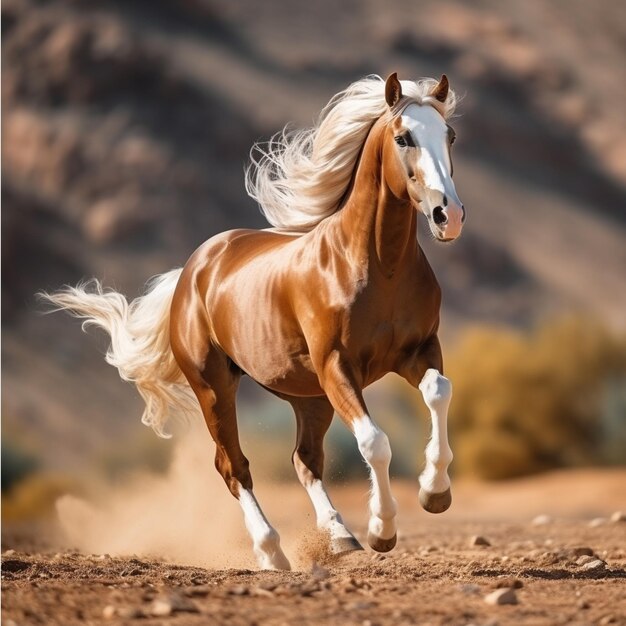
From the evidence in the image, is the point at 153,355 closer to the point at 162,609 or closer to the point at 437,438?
the point at 437,438

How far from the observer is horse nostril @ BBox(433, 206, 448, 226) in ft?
17.0

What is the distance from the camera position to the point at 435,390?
553 cm

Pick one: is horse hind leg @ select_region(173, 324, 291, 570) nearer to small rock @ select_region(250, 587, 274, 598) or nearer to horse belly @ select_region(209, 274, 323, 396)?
horse belly @ select_region(209, 274, 323, 396)

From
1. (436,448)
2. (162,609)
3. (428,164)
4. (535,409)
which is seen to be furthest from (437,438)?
(535,409)

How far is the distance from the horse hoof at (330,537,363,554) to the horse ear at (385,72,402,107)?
2.15m

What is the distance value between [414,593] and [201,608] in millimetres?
892

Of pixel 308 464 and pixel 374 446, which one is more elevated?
pixel 308 464

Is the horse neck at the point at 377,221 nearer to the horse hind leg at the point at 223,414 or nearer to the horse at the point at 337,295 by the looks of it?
the horse at the point at 337,295

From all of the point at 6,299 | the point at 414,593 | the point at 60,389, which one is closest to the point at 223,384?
the point at 414,593

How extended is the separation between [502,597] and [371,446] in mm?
1086

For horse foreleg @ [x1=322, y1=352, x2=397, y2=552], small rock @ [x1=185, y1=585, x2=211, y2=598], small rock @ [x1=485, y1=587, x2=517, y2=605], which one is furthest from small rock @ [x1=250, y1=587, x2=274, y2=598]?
horse foreleg @ [x1=322, y1=352, x2=397, y2=552]

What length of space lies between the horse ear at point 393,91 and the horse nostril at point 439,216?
28.3 inches

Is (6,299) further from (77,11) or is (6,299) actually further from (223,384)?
(223,384)

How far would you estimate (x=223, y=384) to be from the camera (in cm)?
708
